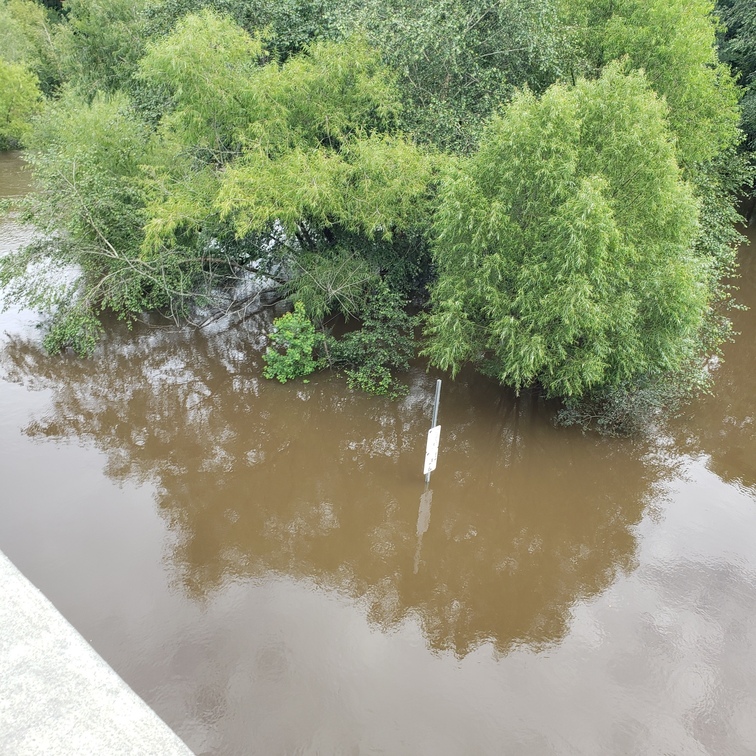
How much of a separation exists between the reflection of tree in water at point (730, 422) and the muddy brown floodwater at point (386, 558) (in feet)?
0.20

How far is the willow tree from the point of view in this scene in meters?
8.09

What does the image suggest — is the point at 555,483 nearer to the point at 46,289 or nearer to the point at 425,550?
the point at 425,550

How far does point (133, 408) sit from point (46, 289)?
3.11 meters

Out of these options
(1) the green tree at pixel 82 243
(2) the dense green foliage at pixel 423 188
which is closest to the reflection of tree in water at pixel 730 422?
(2) the dense green foliage at pixel 423 188

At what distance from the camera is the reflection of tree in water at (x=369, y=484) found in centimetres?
705

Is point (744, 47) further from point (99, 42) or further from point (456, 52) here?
point (99, 42)

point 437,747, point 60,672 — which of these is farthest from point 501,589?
point 60,672

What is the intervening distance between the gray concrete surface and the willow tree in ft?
20.0

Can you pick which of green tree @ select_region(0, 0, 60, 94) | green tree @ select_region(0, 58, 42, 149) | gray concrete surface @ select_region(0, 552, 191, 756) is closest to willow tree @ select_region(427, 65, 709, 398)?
gray concrete surface @ select_region(0, 552, 191, 756)

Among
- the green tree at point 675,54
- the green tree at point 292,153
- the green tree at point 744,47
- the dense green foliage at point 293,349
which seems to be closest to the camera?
the green tree at point 292,153

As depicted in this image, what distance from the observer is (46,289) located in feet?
36.4

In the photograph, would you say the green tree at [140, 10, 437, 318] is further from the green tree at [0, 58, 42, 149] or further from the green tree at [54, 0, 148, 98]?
the green tree at [0, 58, 42, 149]

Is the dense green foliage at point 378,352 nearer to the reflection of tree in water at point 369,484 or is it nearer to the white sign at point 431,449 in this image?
the reflection of tree in water at point 369,484

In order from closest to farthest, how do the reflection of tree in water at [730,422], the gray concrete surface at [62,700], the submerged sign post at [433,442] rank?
the gray concrete surface at [62,700], the submerged sign post at [433,442], the reflection of tree in water at [730,422]
